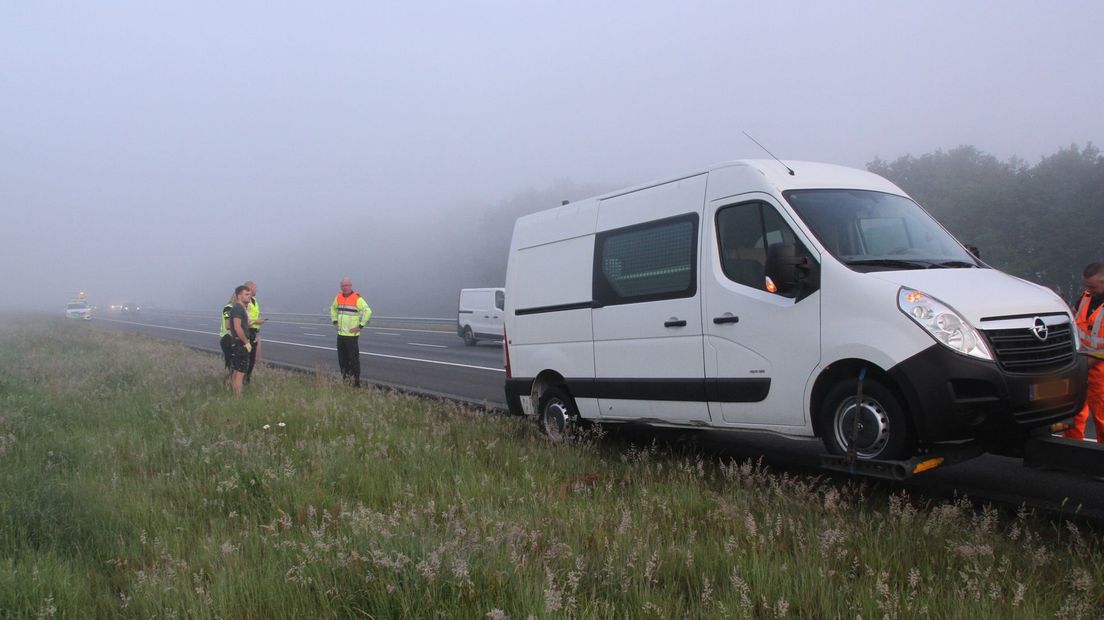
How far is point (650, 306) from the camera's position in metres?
6.50

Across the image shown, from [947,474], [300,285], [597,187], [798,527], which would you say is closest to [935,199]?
[947,474]

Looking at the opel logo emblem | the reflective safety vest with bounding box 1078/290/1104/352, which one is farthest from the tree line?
the opel logo emblem

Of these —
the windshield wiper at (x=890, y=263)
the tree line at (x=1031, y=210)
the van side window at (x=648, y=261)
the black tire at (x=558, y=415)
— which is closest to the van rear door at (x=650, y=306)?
the van side window at (x=648, y=261)

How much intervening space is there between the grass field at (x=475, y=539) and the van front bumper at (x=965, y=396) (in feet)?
1.55

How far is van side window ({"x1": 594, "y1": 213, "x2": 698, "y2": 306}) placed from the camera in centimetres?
622

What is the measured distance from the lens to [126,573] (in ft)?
13.7

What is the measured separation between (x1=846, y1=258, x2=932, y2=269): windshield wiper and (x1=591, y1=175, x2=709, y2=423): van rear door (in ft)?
4.28

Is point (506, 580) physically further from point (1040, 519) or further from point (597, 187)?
point (597, 187)

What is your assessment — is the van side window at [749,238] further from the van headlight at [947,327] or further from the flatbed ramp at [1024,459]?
the flatbed ramp at [1024,459]

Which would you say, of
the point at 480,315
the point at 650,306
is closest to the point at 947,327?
the point at 650,306

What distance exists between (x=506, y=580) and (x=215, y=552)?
6.07 ft

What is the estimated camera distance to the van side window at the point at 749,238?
18.1 ft

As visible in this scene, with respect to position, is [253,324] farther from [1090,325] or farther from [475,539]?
[1090,325]

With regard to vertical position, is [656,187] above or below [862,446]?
above
